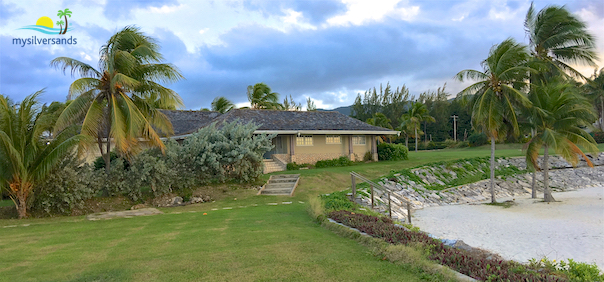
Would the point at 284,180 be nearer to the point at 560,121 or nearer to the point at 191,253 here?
the point at 191,253

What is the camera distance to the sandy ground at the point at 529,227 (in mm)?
9414

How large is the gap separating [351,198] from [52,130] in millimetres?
11324

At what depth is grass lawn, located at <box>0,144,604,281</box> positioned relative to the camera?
18.2ft

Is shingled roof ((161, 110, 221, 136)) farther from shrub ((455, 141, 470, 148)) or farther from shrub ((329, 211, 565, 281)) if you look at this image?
shrub ((455, 141, 470, 148))

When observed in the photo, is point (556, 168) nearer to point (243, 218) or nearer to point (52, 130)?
point (243, 218)

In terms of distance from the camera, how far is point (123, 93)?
560 inches

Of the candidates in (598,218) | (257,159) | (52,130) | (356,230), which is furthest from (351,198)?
(52,130)

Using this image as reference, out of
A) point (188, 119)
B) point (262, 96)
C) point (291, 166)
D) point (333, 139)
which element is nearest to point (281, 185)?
point (291, 166)

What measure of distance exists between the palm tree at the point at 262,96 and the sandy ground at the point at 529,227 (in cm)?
2450

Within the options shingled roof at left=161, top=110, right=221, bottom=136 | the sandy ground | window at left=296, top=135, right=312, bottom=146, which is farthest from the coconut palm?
shingled roof at left=161, top=110, right=221, bottom=136

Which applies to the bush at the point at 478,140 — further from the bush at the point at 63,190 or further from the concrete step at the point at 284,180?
the bush at the point at 63,190

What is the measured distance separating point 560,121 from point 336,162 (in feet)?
41.8

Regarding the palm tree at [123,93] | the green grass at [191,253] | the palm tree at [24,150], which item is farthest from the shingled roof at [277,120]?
the green grass at [191,253]

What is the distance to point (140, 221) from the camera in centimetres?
1095
